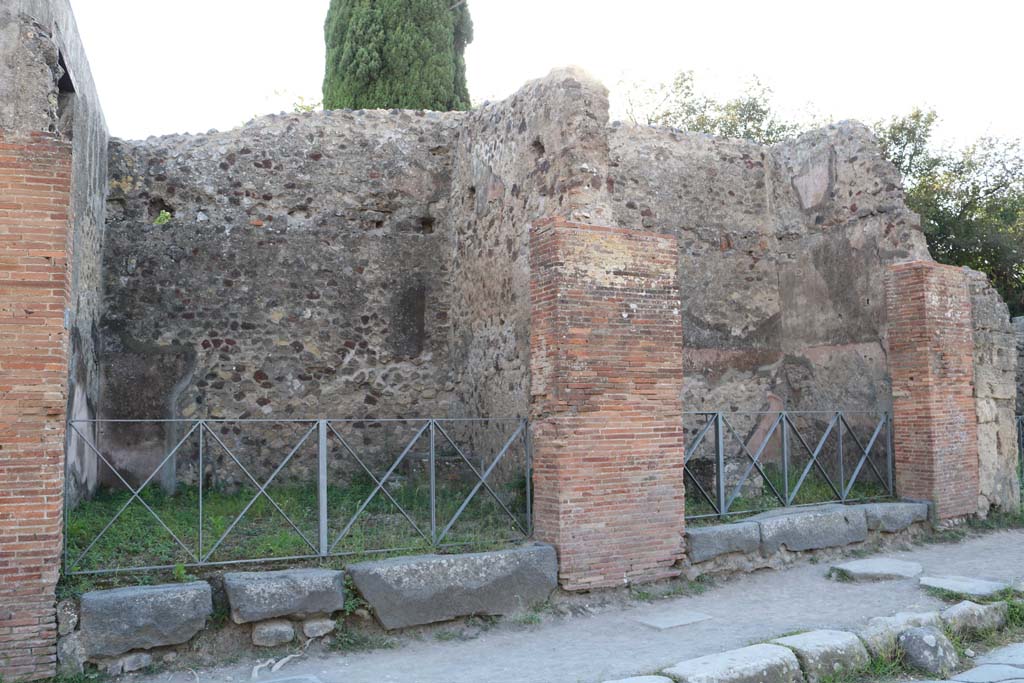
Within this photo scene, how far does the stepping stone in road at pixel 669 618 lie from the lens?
5957 mm

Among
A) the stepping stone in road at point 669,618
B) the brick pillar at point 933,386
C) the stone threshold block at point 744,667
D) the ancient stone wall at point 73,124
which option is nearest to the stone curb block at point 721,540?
the stepping stone in road at point 669,618

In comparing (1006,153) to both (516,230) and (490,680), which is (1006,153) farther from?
(490,680)

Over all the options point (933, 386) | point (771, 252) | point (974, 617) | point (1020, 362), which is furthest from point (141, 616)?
point (1020, 362)

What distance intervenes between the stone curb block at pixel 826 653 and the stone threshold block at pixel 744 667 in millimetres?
68

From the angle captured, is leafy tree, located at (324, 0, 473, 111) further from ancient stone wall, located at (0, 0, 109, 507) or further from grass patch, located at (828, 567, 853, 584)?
grass patch, located at (828, 567, 853, 584)

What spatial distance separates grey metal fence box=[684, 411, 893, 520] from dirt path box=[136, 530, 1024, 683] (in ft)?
3.15

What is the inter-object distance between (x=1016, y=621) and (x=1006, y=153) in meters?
15.6

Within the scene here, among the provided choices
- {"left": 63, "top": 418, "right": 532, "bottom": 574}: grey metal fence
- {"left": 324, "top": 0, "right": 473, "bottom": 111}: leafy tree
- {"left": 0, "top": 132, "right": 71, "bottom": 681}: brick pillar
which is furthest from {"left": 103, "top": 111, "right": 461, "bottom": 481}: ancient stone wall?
{"left": 324, "top": 0, "right": 473, "bottom": 111}: leafy tree

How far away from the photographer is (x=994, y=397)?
31.4 feet

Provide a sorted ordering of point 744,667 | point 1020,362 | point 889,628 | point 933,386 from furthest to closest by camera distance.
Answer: point 1020,362 < point 933,386 < point 889,628 < point 744,667

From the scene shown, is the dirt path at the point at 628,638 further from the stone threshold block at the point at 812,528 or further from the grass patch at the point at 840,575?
the stone threshold block at the point at 812,528

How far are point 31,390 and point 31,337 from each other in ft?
1.00

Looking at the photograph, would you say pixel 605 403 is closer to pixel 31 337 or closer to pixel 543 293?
pixel 543 293

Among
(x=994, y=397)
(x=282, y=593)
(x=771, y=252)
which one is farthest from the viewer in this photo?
(x=771, y=252)
